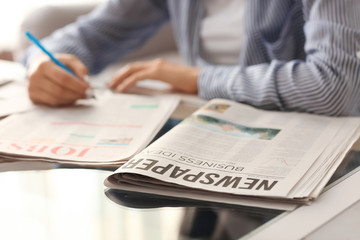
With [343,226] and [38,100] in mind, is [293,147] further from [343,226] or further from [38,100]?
[38,100]

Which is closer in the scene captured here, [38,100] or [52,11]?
[38,100]

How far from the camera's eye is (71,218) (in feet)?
1.66

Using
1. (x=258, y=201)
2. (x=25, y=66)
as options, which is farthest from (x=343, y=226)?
(x=25, y=66)

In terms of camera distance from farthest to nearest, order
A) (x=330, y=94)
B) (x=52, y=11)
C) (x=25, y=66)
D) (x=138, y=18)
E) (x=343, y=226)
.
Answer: (x=52, y=11)
(x=138, y=18)
(x=25, y=66)
(x=330, y=94)
(x=343, y=226)

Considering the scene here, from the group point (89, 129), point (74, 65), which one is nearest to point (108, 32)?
point (74, 65)

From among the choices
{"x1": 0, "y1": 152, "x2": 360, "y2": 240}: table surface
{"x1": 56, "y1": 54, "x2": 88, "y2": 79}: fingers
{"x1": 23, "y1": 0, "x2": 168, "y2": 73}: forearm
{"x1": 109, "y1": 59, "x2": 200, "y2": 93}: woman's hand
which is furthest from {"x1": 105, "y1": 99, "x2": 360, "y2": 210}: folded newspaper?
{"x1": 23, "y1": 0, "x2": 168, "y2": 73}: forearm

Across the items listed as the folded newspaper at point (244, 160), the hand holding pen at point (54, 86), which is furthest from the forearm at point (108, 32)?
the folded newspaper at point (244, 160)

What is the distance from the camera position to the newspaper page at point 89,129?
0.67m

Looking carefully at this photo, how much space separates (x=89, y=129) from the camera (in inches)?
30.5

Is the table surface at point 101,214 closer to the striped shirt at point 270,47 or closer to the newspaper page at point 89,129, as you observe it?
the newspaper page at point 89,129

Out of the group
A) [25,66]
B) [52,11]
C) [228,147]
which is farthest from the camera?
[52,11]

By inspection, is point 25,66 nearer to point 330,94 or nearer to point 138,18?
point 138,18

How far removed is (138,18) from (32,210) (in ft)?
3.10

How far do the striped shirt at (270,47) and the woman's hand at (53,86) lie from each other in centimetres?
23
